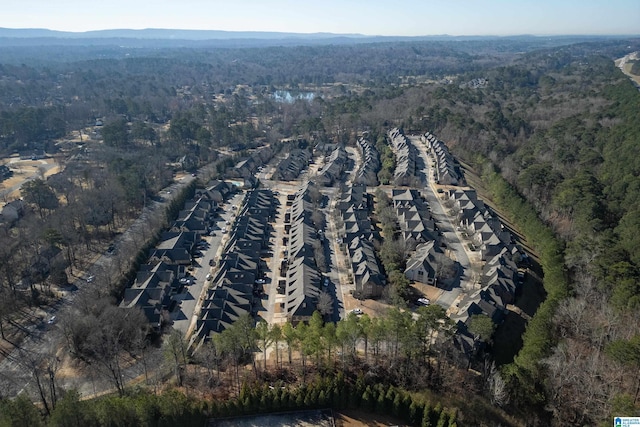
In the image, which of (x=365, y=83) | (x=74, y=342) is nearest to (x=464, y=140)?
(x=74, y=342)

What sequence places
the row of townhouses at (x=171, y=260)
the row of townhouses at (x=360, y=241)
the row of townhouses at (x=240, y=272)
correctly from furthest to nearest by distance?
the row of townhouses at (x=360, y=241) < the row of townhouses at (x=171, y=260) < the row of townhouses at (x=240, y=272)

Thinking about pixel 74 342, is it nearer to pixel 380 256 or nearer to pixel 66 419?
pixel 66 419

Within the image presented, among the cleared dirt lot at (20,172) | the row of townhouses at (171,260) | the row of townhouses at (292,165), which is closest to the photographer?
the row of townhouses at (171,260)

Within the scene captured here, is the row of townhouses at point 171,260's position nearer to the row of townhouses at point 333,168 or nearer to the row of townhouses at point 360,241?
the row of townhouses at point 333,168

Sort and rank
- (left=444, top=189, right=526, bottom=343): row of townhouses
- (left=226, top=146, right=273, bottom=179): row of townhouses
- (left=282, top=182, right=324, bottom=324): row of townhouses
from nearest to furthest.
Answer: (left=444, top=189, right=526, bottom=343): row of townhouses < (left=282, top=182, right=324, bottom=324): row of townhouses < (left=226, top=146, right=273, bottom=179): row of townhouses

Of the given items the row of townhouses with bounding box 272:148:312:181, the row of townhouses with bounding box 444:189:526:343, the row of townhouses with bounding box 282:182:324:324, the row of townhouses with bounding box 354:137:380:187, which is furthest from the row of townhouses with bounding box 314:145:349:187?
the row of townhouses with bounding box 444:189:526:343

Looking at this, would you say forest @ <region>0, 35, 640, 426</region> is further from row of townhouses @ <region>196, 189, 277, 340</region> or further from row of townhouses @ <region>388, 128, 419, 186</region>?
row of townhouses @ <region>196, 189, 277, 340</region>

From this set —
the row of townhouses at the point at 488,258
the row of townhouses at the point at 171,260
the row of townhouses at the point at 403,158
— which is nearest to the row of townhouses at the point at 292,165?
the row of townhouses at the point at 171,260
